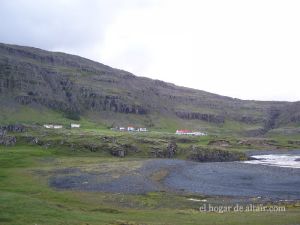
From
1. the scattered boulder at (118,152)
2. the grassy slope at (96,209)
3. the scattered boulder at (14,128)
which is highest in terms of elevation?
the scattered boulder at (14,128)

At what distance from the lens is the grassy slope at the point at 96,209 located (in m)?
43.2

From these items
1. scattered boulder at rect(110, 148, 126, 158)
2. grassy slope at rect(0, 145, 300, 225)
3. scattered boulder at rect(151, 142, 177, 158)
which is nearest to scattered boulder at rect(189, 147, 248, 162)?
scattered boulder at rect(151, 142, 177, 158)

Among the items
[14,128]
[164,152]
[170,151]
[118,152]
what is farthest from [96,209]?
[14,128]

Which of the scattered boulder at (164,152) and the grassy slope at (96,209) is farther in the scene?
the scattered boulder at (164,152)

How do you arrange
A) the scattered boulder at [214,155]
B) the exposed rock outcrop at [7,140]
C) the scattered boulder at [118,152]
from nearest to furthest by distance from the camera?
the exposed rock outcrop at [7,140], the scattered boulder at [118,152], the scattered boulder at [214,155]

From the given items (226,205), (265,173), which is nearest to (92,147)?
(265,173)

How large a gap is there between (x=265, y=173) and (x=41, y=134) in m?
97.3

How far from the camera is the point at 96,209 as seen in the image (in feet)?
178

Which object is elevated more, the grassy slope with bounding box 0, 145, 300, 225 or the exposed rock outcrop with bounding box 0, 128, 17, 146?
the exposed rock outcrop with bounding box 0, 128, 17, 146

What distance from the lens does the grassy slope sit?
4322 cm

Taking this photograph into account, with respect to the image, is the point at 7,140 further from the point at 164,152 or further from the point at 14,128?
the point at 164,152

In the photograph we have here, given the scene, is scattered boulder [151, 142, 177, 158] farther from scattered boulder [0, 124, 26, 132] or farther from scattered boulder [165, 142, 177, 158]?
scattered boulder [0, 124, 26, 132]

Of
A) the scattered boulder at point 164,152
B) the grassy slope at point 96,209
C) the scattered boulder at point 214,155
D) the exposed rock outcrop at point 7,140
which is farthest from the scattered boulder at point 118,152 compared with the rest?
the grassy slope at point 96,209

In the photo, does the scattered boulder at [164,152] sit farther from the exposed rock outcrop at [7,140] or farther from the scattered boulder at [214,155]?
the exposed rock outcrop at [7,140]
